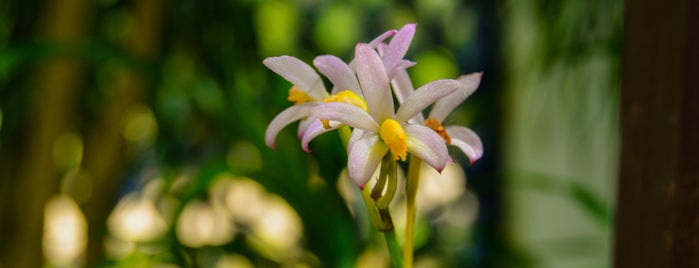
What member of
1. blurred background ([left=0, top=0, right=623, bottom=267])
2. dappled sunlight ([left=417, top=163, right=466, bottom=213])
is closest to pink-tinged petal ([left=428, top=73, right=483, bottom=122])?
blurred background ([left=0, top=0, right=623, bottom=267])

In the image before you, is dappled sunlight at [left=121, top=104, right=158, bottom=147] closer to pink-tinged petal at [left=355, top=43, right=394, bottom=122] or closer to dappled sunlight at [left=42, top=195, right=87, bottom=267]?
dappled sunlight at [left=42, top=195, right=87, bottom=267]

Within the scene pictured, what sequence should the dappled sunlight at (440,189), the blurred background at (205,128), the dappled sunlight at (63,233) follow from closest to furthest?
the blurred background at (205,128) < the dappled sunlight at (63,233) < the dappled sunlight at (440,189)

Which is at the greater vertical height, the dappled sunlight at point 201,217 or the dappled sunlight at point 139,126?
the dappled sunlight at point 139,126

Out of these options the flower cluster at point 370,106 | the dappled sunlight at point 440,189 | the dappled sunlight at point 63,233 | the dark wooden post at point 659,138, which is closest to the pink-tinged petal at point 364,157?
the flower cluster at point 370,106

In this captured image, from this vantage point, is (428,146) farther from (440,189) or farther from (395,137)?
(440,189)

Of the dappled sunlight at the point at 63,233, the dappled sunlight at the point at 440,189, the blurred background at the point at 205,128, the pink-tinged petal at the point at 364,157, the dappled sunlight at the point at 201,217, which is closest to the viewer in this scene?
the pink-tinged petal at the point at 364,157

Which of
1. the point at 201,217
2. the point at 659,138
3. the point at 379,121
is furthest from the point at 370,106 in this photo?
the point at 201,217

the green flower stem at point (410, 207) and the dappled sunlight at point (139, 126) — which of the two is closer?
the green flower stem at point (410, 207)

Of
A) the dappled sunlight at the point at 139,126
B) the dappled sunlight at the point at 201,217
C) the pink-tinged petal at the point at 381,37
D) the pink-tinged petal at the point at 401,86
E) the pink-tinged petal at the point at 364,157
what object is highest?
the pink-tinged petal at the point at 381,37

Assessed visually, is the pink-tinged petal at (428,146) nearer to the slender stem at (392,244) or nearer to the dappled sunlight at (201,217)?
the slender stem at (392,244)
